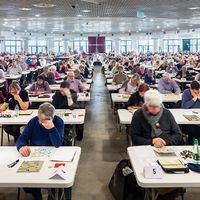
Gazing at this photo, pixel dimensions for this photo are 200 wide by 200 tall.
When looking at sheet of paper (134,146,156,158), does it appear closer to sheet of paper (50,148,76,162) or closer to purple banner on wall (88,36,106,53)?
sheet of paper (50,148,76,162)

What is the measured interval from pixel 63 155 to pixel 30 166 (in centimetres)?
38

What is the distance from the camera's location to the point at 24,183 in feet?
8.74

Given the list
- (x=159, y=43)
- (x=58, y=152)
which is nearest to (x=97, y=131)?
(x=58, y=152)

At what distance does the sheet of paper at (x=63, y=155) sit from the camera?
125 inches

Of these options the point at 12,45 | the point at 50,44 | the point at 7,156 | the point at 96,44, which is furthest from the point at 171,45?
the point at 7,156

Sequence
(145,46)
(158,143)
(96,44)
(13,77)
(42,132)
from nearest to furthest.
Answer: (158,143)
(42,132)
(13,77)
(96,44)
(145,46)

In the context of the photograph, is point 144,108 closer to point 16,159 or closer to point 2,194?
point 16,159

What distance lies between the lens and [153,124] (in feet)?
12.7

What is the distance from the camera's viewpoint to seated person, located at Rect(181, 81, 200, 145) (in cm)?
509

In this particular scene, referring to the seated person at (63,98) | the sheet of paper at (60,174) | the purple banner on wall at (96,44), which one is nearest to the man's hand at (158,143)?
the sheet of paper at (60,174)

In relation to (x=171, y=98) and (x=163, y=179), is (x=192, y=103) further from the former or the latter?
(x=163, y=179)

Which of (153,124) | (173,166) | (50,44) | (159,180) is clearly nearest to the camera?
(159,180)

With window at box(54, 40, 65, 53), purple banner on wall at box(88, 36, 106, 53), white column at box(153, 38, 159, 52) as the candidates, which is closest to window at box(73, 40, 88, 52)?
window at box(54, 40, 65, 53)

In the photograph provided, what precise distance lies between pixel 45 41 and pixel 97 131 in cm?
3534
